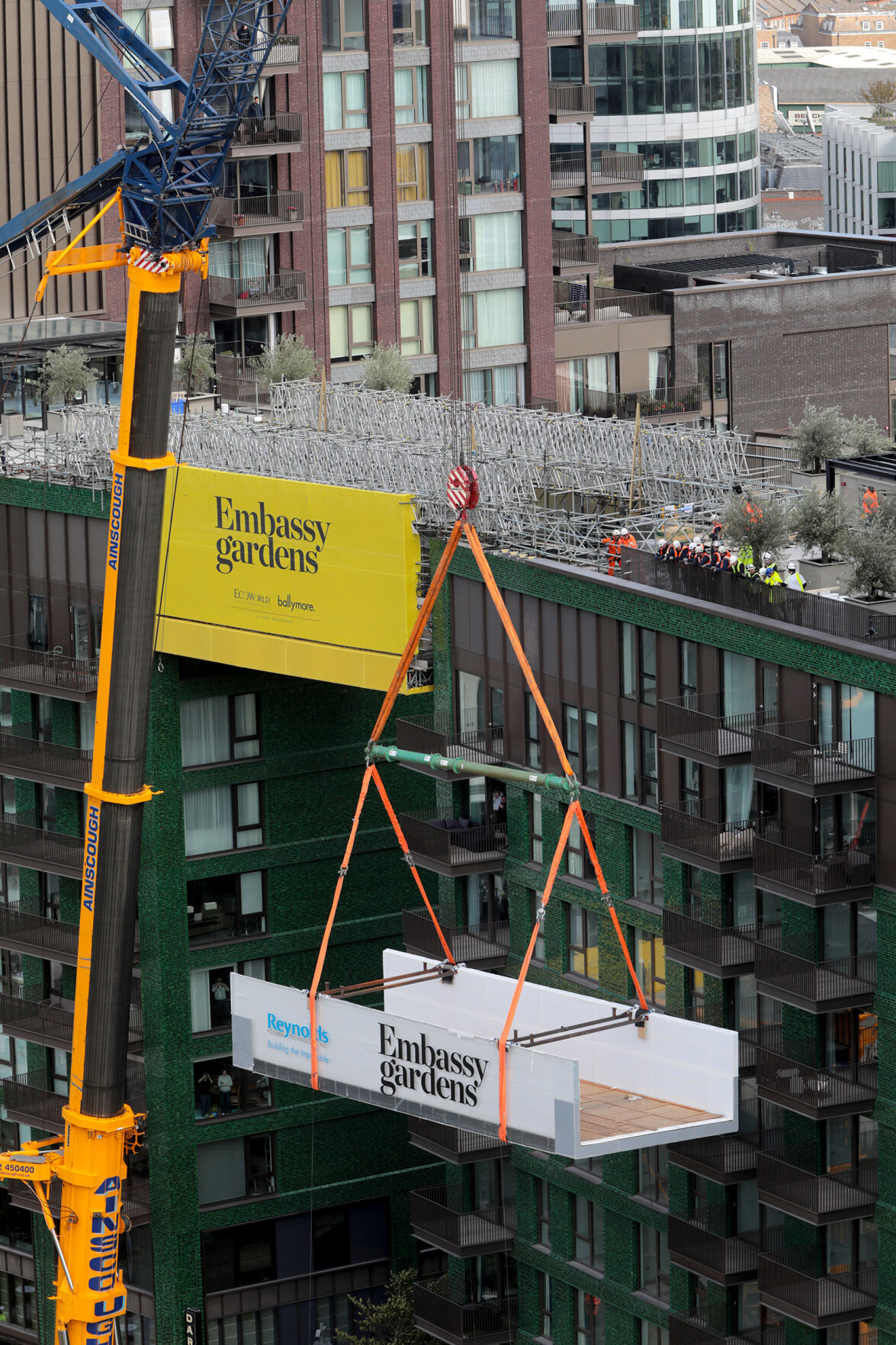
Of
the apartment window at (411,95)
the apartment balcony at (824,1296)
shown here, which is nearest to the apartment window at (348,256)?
the apartment window at (411,95)

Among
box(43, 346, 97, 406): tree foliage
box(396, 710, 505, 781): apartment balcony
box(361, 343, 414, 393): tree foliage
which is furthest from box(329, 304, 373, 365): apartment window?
box(396, 710, 505, 781): apartment balcony

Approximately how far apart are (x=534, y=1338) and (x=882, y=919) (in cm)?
1951

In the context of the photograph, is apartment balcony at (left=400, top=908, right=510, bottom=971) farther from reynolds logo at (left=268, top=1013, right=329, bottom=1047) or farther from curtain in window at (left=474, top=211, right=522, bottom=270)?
curtain in window at (left=474, top=211, right=522, bottom=270)

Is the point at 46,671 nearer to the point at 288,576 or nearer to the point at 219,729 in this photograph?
the point at 219,729

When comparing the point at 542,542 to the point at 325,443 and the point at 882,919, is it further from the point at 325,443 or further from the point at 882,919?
the point at 882,919

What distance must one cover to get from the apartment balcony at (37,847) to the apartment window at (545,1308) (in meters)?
18.2

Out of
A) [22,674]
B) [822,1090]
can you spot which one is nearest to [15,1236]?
[22,674]

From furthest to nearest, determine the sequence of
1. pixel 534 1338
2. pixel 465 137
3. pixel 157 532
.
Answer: pixel 465 137 < pixel 534 1338 < pixel 157 532

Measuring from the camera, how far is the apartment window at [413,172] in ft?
384

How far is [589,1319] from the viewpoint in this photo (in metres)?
73.0

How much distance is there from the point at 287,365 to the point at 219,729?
2439 cm

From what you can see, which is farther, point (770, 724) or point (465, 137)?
point (465, 137)

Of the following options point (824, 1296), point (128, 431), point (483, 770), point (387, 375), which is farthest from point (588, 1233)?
point (387, 375)

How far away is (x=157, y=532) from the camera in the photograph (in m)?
57.4
